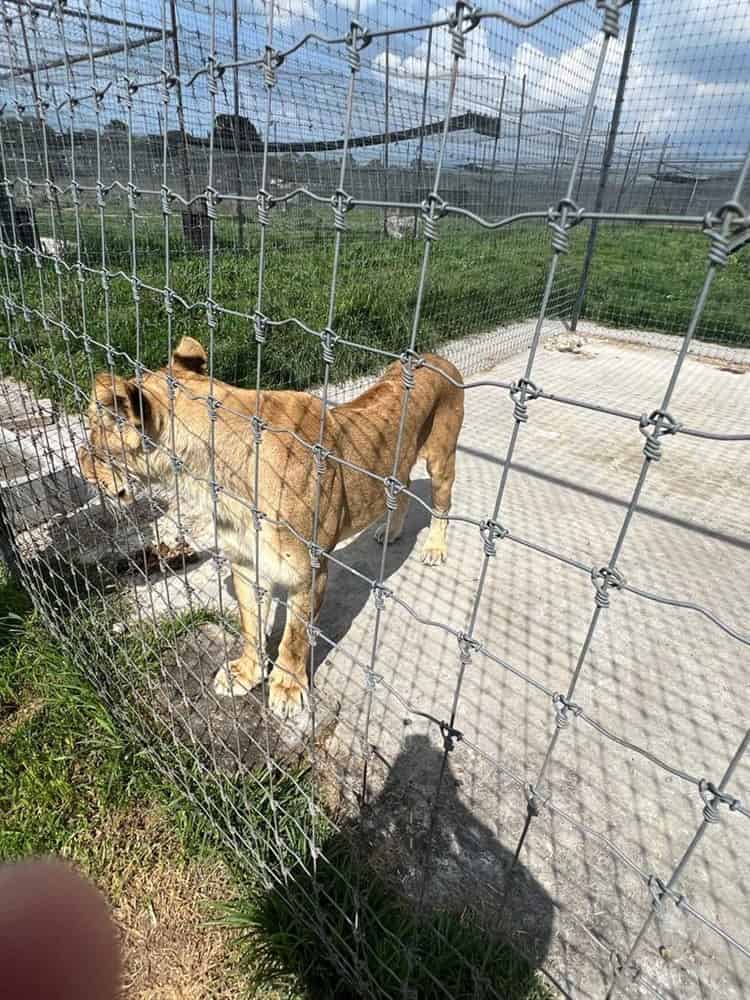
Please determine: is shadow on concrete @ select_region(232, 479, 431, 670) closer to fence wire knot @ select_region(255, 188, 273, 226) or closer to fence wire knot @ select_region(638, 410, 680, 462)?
fence wire knot @ select_region(255, 188, 273, 226)

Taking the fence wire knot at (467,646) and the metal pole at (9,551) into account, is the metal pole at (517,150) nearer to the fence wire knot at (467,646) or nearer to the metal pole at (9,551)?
the metal pole at (9,551)

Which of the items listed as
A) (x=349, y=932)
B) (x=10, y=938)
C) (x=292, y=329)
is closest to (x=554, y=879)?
(x=349, y=932)

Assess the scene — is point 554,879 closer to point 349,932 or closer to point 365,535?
point 349,932

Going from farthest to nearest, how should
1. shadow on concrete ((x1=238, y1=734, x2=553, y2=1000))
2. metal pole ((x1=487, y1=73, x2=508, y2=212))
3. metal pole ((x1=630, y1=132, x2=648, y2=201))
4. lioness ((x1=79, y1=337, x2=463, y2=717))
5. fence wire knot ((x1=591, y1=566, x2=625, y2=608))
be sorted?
metal pole ((x1=630, y1=132, x2=648, y2=201)) < metal pole ((x1=487, y1=73, x2=508, y2=212)) < lioness ((x1=79, y1=337, x2=463, y2=717)) < shadow on concrete ((x1=238, y1=734, x2=553, y2=1000)) < fence wire knot ((x1=591, y1=566, x2=625, y2=608))

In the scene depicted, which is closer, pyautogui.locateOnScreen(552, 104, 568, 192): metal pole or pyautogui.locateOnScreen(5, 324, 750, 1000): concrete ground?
pyautogui.locateOnScreen(5, 324, 750, 1000): concrete ground

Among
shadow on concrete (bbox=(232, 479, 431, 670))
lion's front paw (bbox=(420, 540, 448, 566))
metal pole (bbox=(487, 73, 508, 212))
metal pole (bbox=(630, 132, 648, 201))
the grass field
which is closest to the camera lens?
shadow on concrete (bbox=(232, 479, 431, 670))

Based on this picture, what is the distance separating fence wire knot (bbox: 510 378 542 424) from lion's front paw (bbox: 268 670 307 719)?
2137mm

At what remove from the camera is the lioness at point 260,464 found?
7.82ft

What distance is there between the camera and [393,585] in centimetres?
395

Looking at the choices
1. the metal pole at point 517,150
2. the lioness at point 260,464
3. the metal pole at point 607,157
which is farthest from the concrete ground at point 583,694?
the metal pole at point 607,157

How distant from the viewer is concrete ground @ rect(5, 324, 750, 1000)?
83.8 inches

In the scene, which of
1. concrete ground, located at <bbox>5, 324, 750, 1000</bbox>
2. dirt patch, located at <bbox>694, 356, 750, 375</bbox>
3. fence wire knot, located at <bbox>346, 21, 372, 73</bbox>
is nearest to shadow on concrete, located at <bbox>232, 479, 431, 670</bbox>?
concrete ground, located at <bbox>5, 324, 750, 1000</bbox>

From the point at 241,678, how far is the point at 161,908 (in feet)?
3.26

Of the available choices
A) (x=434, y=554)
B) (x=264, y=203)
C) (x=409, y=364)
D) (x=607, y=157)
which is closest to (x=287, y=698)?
(x=434, y=554)
